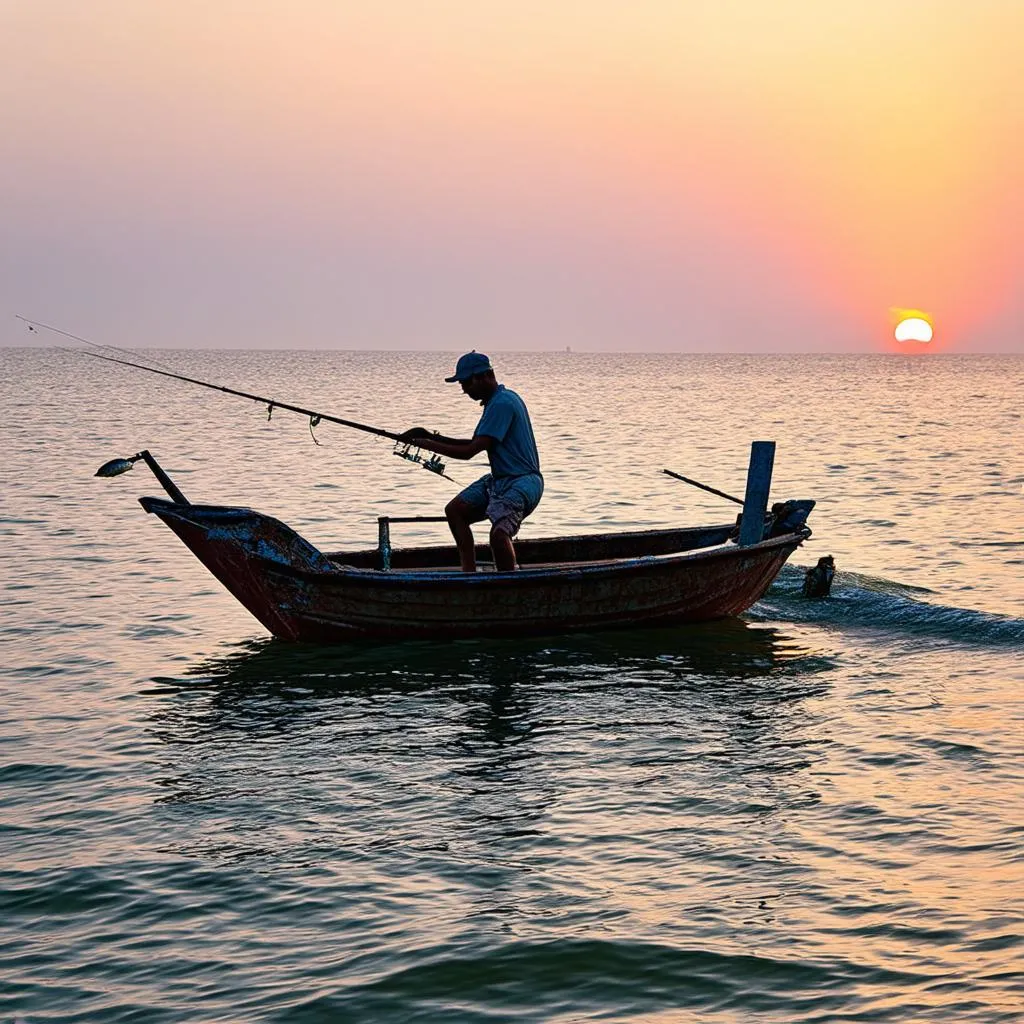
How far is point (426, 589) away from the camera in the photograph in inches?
478

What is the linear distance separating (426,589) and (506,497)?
3.54 ft

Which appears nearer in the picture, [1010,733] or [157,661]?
[1010,733]

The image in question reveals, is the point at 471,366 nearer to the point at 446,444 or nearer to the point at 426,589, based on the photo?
the point at 446,444

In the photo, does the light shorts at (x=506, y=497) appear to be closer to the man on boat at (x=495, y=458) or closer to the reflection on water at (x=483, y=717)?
the man on boat at (x=495, y=458)

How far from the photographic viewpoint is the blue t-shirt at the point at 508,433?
38.6 feet

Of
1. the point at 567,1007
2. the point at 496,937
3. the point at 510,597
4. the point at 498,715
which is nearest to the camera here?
the point at 567,1007

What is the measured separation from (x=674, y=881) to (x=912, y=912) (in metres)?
1.14

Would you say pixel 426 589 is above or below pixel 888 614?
above

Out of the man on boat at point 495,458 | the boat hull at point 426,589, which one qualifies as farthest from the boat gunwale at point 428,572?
the man on boat at point 495,458

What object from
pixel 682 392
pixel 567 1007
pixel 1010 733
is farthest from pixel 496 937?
pixel 682 392

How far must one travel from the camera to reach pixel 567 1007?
5648mm

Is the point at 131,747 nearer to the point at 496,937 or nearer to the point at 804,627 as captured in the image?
the point at 496,937

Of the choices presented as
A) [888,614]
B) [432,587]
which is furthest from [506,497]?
[888,614]

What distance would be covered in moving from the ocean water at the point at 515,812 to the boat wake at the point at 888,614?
0.20ft
